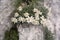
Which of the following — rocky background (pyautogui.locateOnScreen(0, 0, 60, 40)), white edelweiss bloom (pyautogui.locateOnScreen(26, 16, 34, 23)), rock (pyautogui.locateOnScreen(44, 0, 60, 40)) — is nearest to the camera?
white edelweiss bloom (pyautogui.locateOnScreen(26, 16, 34, 23))

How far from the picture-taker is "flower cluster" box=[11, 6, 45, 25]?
2637 mm

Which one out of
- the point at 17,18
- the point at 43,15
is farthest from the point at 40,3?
the point at 17,18

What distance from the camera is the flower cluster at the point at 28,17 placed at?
264 centimetres

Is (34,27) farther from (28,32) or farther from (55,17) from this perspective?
(55,17)

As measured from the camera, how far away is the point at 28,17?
2631 millimetres

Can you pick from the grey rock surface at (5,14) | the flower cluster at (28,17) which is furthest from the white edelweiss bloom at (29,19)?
the grey rock surface at (5,14)

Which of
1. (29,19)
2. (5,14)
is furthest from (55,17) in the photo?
(5,14)

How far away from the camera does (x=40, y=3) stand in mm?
2857

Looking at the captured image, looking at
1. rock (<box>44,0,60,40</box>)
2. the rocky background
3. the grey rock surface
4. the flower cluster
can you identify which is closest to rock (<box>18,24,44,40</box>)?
the rocky background

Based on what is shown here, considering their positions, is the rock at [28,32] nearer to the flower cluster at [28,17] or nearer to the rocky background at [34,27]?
the rocky background at [34,27]

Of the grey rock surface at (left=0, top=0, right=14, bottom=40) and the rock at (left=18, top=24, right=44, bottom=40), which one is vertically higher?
the grey rock surface at (left=0, top=0, right=14, bottom=40)

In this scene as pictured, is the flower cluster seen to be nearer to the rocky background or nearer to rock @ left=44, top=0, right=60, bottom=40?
Result: the rocky background

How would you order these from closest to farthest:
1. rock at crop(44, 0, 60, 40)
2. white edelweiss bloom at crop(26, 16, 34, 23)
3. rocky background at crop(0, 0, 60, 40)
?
white edelweiss bloom at crop(26, 16, 34, 23) → rocky background at crop(0, 0, 60, 40) → rock at crop(44, 0, 60, 40)

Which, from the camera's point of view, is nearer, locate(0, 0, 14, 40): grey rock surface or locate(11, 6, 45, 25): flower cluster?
locate(11, 6, 45, 25): flower cluster
